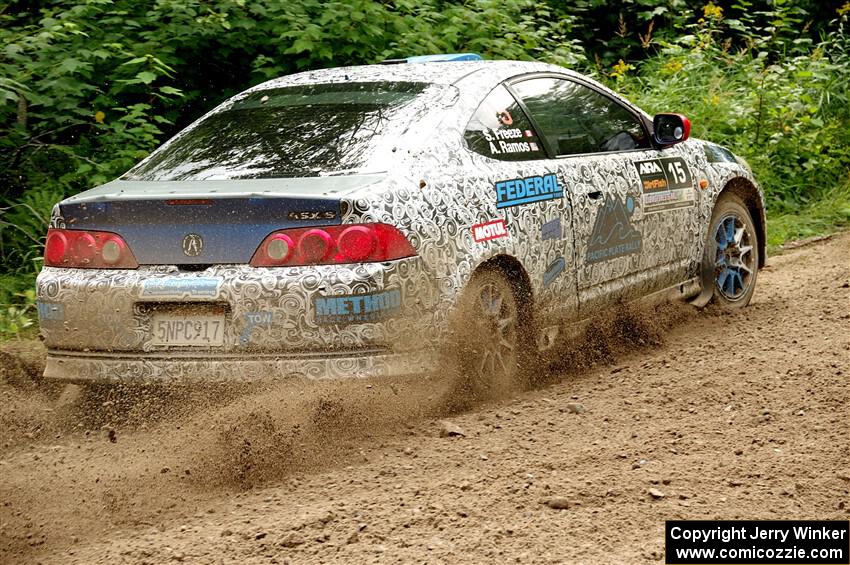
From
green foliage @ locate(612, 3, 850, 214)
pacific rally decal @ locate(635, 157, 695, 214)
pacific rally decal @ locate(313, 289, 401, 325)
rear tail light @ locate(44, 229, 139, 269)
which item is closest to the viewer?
pacific rally decal @ locate(313, 289, 401, 325)

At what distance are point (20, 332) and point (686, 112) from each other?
7.30 metres

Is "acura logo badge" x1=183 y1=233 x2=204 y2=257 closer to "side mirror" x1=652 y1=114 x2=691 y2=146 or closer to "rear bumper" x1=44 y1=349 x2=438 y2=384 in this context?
"rear bumper" x1=44 y1=349 x2=438 y2=384

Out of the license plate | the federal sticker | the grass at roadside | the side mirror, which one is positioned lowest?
the grass at roadside

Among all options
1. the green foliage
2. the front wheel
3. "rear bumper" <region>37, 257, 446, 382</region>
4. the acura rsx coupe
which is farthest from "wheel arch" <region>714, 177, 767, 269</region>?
the green foliage

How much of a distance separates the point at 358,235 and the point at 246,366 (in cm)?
67

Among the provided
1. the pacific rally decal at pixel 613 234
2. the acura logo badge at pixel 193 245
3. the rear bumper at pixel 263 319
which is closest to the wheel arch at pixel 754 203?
the pacific rally decal at pixel 613 234

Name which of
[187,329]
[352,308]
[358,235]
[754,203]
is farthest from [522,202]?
[754,203]

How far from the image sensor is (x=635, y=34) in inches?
590

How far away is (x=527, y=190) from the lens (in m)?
5.43

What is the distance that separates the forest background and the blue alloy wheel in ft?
9.49

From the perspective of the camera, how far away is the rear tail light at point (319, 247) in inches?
177

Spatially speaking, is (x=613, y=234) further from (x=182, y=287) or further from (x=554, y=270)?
(x=182, y=287)

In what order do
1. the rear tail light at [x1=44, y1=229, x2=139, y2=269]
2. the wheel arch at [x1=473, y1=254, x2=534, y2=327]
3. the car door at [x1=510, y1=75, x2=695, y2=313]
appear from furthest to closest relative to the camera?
the car door at [x1=510, y1=75, x2=695, y2=313], the wheel arch at [x1=473, y1=254, x2=534, y2=327], the rear tail light at [x1=44, y1=229, x2=139, y2=269]

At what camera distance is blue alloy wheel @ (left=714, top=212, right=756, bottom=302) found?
23.3 feet
